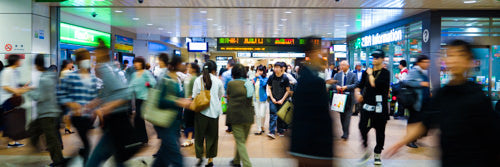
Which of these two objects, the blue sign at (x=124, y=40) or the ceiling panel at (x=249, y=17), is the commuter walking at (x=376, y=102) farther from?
the blue sign at (x=124, y=40)

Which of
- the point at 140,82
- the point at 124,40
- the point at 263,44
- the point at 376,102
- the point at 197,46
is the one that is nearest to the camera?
the point at 376,102

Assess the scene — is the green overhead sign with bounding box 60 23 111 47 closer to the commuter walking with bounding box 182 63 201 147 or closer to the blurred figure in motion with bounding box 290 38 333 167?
the commuter walking with bounding box 182 63 201 147

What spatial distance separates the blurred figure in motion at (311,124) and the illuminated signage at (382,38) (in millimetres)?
12385

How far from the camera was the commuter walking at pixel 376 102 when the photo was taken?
5.70 m

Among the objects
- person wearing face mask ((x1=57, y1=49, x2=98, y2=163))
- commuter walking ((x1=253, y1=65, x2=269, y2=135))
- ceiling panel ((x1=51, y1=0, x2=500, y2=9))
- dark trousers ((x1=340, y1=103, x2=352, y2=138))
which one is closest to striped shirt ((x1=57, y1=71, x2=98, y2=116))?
person wearing face mask ((x1=57, y1=49, x2=98, y2=163))

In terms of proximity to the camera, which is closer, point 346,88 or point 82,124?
point 82,124

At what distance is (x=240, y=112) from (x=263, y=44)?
50.6 feet

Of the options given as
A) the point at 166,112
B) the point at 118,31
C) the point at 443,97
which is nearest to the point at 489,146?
the point at 443,97

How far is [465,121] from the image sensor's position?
2.29 meters

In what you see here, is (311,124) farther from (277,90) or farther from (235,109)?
(277,90)

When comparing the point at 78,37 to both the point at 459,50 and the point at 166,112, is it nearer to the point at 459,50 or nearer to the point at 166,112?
the point at 166,112

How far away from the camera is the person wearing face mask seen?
14.6 feet

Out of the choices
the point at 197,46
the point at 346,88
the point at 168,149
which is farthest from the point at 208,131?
the point at 197,46

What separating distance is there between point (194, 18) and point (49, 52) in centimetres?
495
